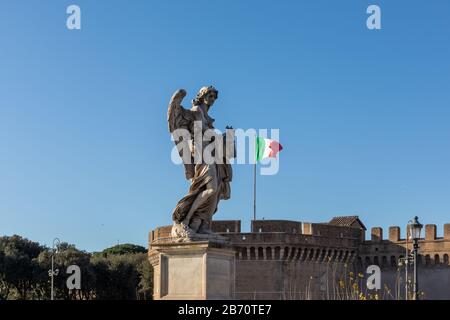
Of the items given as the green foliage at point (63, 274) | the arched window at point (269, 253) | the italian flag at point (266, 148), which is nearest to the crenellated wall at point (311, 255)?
the arched window at point (269, 253)

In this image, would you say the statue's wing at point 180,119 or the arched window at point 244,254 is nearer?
the statue's wing at point 180,119

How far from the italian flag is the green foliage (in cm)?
1719

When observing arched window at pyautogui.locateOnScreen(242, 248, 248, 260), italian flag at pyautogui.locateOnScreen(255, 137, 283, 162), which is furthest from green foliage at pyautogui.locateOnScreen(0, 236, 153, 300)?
italian flag at pyautogui.locateOnScreen(255, 137, 283, 162)

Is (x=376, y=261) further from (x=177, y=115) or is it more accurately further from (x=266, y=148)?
(x=177, y=115)

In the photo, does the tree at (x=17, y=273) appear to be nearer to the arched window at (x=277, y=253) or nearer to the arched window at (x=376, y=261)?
the arched window at (x=277, y=253)

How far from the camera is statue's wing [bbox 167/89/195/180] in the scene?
1121 centimetres

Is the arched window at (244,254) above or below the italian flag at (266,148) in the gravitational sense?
below

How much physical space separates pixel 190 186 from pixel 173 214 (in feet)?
1.38

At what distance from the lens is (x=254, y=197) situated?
205ft

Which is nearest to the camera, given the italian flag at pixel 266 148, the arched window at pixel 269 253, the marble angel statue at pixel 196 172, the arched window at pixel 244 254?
the marble angel statue at pixel 196 172

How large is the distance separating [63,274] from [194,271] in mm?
61213

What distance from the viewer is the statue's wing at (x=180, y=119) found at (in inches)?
441

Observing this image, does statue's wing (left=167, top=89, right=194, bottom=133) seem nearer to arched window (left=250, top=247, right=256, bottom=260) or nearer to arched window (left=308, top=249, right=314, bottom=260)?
arched window (left=250, top=247, right=256, bottom=260)
